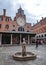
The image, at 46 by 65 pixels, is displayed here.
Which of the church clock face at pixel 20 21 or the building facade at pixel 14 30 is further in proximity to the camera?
the church clock face at pixel 20 21

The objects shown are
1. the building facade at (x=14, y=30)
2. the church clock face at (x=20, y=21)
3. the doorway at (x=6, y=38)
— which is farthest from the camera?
the church clock face at (x=20, y=21)

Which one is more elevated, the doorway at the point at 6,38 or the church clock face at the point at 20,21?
the church clock face at the point at 20,21

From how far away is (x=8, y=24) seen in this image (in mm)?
45188

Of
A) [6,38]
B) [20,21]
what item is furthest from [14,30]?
[6,38]

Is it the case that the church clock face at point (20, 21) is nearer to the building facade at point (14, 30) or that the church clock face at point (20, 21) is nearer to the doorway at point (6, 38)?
the building facade at point (14, 30)

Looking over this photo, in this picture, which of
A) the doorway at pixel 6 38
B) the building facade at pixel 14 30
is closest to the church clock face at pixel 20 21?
the building facade at pixel 14 30

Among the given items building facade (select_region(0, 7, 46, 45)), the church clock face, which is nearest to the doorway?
building facade (select_region(0, 7, 46, 45))

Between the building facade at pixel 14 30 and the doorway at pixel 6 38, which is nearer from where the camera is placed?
the doorway at pixel 6 38

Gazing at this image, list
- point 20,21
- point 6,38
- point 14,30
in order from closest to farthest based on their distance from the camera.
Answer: point 6,38, point 14,30, point 20,21

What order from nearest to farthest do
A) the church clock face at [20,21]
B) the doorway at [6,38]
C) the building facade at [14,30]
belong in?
the doorway at [6,38] → the building facade at [14,30] → the church clock face at [20,21]

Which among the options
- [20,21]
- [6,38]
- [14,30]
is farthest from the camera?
[20,21]

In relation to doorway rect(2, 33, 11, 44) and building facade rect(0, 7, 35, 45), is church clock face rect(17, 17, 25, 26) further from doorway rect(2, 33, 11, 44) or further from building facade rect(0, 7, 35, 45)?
doorway rect(2, 33, 11, 44)

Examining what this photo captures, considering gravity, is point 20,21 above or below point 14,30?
above

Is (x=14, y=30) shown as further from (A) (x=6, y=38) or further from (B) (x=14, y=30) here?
(A) (x=6, y=38)
